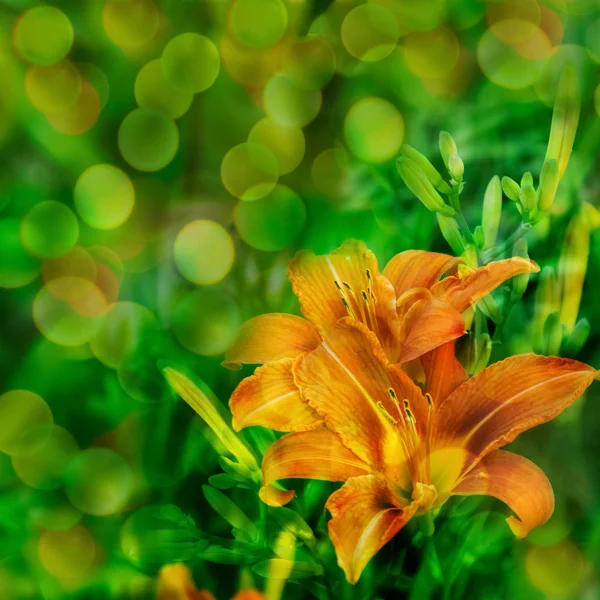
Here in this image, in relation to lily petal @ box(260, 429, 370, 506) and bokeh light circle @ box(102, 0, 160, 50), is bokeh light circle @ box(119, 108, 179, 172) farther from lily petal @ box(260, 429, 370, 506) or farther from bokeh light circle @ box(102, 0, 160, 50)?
lily petal @ box(260, 429, 370, 506)

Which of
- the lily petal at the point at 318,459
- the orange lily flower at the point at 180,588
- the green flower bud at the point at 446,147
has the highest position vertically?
the green flower bud at the point at 446,147

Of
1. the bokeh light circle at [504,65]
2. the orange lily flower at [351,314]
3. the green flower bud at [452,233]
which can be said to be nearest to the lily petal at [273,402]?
the orange lily flower at [351,314]

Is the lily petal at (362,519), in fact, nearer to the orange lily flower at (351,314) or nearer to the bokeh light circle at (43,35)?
the orange lily flower at (351,314)

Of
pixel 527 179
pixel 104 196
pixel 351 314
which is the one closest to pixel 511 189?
pixel 527 179

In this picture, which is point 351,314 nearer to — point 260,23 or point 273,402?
point 273,402

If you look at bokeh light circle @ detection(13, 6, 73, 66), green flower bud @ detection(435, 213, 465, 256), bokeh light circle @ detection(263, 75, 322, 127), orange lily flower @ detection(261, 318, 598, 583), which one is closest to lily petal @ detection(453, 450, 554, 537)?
orange lily flower @ detection(261, 318, 598, 583)

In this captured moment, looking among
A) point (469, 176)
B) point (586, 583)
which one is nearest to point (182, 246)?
point (469, 176)
